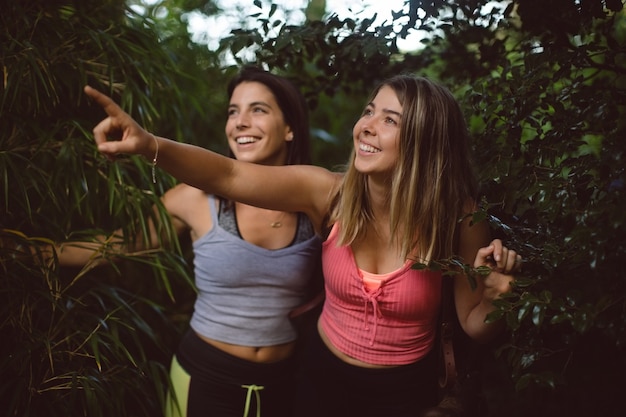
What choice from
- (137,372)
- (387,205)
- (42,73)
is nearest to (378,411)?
(387,205)

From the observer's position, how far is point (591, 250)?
3.03 ft

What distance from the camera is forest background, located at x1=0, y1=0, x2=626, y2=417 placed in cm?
108

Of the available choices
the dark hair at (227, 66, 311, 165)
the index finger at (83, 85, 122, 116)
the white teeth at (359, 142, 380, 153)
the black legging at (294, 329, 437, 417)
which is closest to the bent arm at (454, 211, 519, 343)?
the black legging at (294, 329, 437, 417)

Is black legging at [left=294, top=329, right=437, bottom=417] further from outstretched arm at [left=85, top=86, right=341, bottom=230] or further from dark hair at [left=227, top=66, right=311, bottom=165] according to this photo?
dark hair at [left=227, top=66, right=311, bottom=165]

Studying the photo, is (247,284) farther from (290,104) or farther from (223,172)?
(290,104)

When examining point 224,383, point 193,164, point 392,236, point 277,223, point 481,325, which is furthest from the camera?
point 277,223

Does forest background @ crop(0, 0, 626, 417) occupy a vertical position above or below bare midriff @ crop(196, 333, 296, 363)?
above

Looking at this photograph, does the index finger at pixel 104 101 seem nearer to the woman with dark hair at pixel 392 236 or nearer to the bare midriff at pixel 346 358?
the woman with dark hair at pixel 392 236

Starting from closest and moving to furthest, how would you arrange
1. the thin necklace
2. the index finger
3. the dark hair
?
1. the index finger
2. the thin necklace
3. the dark hair

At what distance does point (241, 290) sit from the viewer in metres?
1.59

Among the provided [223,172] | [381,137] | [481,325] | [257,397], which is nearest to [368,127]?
[381,137]

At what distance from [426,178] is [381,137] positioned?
160 mm

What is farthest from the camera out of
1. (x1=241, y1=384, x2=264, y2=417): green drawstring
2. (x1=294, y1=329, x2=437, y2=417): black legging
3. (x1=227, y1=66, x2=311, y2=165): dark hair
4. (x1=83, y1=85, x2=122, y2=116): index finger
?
(x1=227, y1=66, x2=311, y2=165): dark hair

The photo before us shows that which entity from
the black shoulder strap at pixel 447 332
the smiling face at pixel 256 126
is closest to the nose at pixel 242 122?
→ the smiling face at pixel 256 126
